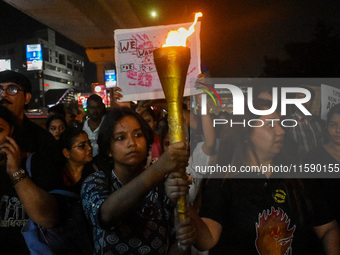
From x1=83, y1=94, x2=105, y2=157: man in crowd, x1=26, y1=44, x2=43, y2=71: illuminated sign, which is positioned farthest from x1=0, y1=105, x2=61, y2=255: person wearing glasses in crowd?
x1=26, y1=44, x2=43, y2=71: illuminated sign

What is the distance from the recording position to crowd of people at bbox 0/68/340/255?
5.05ft

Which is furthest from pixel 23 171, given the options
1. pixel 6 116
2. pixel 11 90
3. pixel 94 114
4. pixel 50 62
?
pixel 50 62

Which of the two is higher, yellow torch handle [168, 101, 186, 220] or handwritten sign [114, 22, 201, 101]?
handwritten sign [114, 22, 201, 101]

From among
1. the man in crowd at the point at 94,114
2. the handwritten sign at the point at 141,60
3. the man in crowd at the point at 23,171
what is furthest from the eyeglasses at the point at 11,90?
the man in crowd at the point at 94,114

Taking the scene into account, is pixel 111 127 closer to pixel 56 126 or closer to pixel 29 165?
pixel 29 165

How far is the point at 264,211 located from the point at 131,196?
1.28m

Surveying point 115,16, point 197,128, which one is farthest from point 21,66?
point 197,128

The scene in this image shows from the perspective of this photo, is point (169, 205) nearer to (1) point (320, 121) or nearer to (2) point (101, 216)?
(2) point (101, 216)

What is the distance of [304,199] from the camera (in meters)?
2.38

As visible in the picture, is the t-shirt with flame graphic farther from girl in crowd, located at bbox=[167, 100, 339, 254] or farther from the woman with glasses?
the woman with glasses

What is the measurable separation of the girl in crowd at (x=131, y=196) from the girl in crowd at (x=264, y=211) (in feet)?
1.66

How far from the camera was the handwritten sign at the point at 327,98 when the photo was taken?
13.6ft

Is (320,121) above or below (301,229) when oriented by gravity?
above

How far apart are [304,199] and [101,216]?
1616 mm
